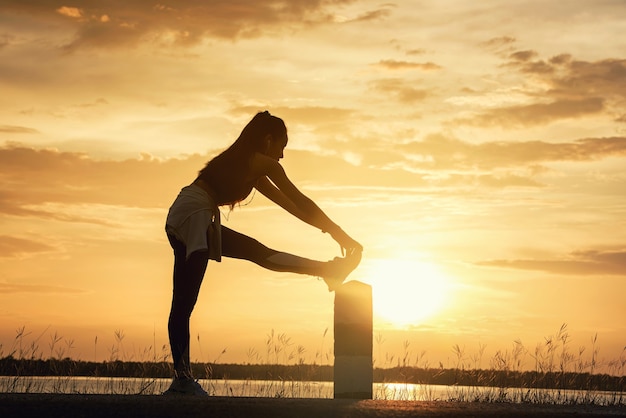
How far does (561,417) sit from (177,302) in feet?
9.14

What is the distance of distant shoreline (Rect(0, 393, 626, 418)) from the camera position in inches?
187

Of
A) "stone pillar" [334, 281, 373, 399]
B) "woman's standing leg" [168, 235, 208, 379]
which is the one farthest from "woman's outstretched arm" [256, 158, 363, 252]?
"woman's standing leg" [168, 235, 208, 379]

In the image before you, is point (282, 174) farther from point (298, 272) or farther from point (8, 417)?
point (8, 417)

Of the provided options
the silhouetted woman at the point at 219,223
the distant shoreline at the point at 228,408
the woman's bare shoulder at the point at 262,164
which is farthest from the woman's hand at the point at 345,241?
the distant shoreline at the point at 228,408

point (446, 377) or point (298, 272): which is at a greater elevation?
point (298, 272)

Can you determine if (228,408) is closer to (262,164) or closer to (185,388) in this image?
(185,388)

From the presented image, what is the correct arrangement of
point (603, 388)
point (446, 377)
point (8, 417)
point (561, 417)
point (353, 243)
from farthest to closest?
point (603, 388), point (446, 377), point (353, 243), point (561, 417), point (8, 417)

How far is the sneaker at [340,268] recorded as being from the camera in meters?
6.32

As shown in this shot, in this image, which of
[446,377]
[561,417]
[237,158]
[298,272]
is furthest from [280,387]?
[561,417]

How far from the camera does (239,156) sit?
6.33 meters

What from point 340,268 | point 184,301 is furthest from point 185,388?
point 340,268

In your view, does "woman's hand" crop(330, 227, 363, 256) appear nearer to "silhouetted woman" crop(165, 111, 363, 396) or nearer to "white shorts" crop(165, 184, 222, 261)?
"silhouetted woman" crop(165, 111, 363, 396)

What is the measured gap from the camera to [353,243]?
6383 mm

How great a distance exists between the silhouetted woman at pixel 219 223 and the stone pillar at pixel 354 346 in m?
0.24
